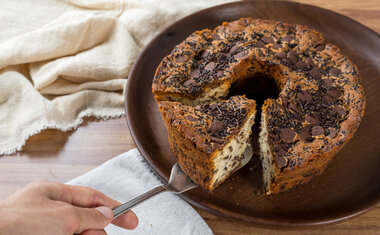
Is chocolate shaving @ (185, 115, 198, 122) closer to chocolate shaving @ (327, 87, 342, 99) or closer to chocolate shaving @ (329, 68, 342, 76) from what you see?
chocolate shaving @ (327, 87, 342, 99)

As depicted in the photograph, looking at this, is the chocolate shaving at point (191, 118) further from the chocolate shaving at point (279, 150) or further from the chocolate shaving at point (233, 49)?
the chocolate shaving at point (233, 49)

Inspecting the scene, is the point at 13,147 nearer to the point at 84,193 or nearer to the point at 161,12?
the point at 84,193

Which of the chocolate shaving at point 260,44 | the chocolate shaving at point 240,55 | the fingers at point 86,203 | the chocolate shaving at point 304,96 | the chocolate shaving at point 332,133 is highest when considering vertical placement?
the chocolate shaving at point 260,44

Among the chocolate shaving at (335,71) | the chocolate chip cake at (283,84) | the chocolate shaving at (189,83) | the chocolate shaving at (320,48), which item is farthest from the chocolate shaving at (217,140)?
the chocolate shaving at (320,48)

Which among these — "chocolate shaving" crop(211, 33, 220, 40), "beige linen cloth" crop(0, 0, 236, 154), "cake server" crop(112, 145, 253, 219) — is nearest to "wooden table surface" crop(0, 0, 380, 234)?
"beige linen cloth" crop(0, 0, 236, 154)

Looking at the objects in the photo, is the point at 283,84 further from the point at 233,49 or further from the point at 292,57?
the point at 233,49

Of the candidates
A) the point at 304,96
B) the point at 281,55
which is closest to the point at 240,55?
the point at 281,55
